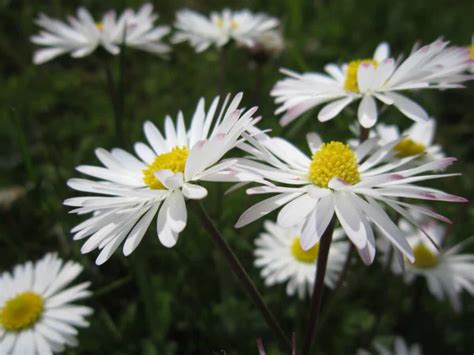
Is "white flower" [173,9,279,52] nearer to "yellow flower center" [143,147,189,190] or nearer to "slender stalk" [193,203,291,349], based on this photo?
"yellow flower center" [143,147,189,190]

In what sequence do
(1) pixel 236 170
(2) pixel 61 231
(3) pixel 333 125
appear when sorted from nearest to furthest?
(1) pixel 236 170 < (2) pixel 61 231 < (3) pixel 333 125

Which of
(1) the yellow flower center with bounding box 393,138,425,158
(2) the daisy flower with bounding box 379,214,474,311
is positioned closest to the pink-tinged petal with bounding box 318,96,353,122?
(1) the yellow flower center with bounding box 393,138,425,158

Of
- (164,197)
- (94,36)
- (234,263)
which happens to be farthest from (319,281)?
(94,36)

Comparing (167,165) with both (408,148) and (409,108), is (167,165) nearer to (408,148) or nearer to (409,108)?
(409,108)

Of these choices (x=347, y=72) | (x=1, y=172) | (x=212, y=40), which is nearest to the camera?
(x=347, y=72)

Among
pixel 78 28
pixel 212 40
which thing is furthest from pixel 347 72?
pixel 78 28

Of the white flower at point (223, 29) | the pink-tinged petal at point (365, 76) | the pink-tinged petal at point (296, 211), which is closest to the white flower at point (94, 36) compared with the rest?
the white flower at point (223, 29)

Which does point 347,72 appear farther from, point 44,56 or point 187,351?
point 44,56
